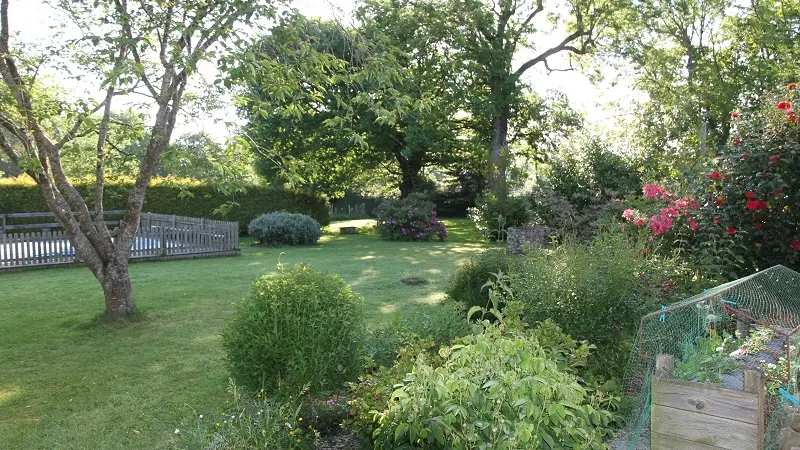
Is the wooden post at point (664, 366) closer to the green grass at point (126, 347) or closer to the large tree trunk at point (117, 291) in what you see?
the green grass at point (126, 347)

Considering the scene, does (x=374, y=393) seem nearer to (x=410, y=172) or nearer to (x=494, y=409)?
(x=494, y=409)

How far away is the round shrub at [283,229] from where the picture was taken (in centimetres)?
1772

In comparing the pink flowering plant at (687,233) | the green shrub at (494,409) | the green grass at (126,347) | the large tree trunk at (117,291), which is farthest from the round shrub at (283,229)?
the green shrub at (494,409)

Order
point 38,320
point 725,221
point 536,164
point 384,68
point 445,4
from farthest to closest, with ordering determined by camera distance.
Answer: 1. point 536,164
2. point 445,4
3. point 38,320
4. point 725,221
5. point 384,68

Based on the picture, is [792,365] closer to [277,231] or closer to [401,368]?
[401,368]

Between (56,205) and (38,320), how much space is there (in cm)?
194

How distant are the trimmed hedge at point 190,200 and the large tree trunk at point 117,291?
21.9 ft

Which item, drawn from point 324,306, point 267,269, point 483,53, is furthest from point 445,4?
point 324,306

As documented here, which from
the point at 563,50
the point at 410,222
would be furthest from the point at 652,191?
the point at 563,50

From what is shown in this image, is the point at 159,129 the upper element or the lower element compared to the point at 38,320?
upper

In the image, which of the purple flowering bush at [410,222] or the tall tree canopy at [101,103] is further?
the purple flowering bush at [410,222]

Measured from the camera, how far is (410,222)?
19625 mm

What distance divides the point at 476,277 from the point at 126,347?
4164mm

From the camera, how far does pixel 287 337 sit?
13.2 feet
